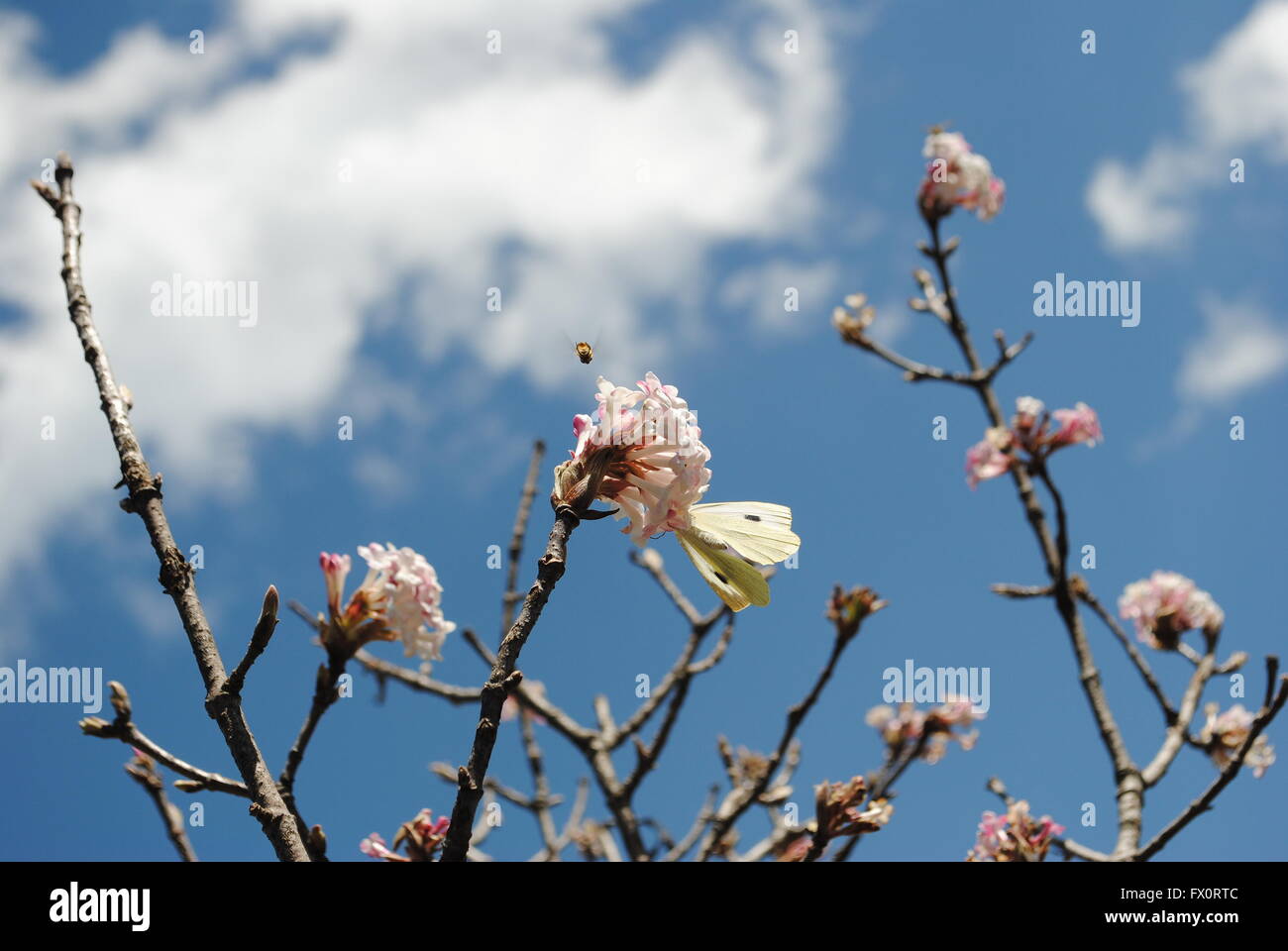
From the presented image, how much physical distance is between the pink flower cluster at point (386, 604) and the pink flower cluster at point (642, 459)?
3.93ft

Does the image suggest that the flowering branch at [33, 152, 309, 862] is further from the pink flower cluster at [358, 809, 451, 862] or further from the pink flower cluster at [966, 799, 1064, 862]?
the pink flower cluster at [966, 799, 1064, 862]

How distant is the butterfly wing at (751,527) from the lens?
6.17ft

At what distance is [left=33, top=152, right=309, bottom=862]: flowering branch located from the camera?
1.72 meters

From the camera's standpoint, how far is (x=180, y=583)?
6.05 ft

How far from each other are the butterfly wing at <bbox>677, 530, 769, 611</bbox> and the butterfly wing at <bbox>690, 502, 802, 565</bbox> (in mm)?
20

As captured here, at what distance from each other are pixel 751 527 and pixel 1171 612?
4202mm

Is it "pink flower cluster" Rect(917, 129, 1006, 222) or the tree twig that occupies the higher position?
"pink flower cluster" Rect(917, 129, 1006, 222)

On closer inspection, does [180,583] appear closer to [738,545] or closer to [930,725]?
[738,545]

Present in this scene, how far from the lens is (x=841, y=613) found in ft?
11.9

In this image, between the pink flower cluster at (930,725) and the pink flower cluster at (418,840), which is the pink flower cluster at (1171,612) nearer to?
the pink flower cluster at (930,725)

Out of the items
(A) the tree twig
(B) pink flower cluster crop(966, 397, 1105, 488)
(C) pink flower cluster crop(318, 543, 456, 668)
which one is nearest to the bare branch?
(C) pink flower cluster crop(318, 543, 456, 668)
